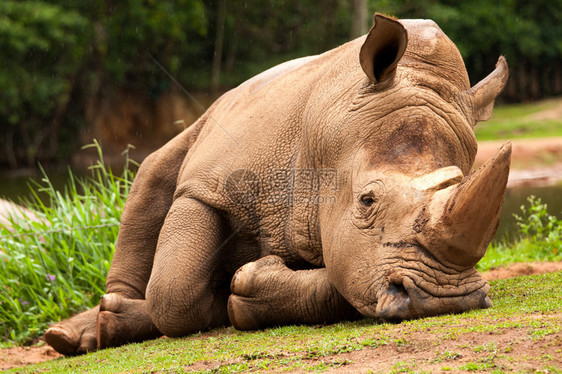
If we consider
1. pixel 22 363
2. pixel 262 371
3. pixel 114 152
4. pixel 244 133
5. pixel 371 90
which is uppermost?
pixel 371 90

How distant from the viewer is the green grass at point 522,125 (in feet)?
69.2

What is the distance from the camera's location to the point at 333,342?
3.44m

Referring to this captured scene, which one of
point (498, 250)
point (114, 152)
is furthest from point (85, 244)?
point (114, 152)

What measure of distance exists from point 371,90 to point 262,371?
1564 mm

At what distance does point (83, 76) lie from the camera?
2625cm

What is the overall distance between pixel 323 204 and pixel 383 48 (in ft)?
2.73

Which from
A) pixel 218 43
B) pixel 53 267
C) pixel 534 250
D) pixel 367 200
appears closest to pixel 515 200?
pixel 534 250

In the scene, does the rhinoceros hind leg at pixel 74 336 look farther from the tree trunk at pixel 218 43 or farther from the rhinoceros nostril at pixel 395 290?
the tree trunk at pixel 218 43

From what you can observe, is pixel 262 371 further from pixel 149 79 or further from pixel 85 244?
pixel 149 79

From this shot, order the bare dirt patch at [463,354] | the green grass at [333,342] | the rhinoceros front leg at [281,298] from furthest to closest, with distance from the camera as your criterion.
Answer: the rhinoceros front leg at [281,298], the green grass at [333,342], the bare dirt patch at [463,354]

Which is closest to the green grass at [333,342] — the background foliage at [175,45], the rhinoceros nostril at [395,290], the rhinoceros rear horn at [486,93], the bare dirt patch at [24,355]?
the rhinoceros nostril at [395,290]

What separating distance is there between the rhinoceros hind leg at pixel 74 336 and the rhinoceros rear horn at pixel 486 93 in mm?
2725

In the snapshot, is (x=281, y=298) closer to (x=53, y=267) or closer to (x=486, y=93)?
(x=486, y=93)

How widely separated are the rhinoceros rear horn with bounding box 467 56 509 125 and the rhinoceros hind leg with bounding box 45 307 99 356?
8.94 ft
